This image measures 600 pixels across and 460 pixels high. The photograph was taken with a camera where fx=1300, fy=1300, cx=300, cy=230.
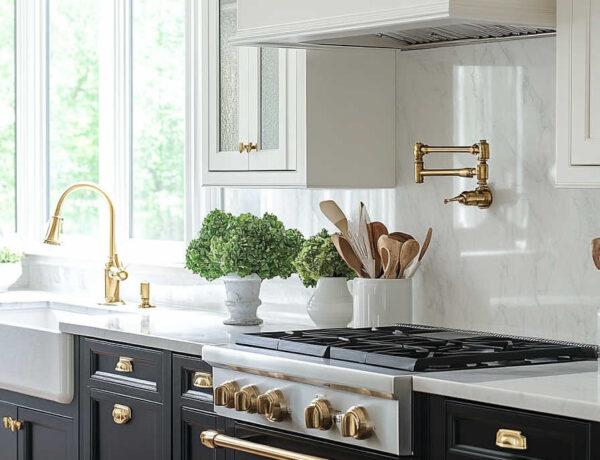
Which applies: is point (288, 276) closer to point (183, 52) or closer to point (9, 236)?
point (183, 52)

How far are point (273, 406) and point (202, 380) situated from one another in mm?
413

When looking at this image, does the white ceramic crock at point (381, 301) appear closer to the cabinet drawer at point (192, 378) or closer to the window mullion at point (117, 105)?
the cabinet drawer at point (192, 378)

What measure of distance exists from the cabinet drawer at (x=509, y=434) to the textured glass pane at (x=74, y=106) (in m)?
2.93

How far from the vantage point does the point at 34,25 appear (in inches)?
221

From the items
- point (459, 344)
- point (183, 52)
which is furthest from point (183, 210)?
point (459, 344)

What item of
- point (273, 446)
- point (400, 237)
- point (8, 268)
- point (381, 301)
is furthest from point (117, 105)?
point (273, 446)

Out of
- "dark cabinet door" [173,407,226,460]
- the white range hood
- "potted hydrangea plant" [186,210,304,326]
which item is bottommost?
"dark cabinet door" [173,407,226,460]

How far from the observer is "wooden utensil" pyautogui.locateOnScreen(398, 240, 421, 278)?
11.5ft

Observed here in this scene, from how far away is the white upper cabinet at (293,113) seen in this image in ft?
11.9

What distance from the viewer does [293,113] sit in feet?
12.0

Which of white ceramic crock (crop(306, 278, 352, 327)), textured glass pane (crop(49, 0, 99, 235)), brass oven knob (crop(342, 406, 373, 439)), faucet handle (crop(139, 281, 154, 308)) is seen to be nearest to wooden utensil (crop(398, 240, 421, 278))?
white ceramic crock (crop(306, 278, 352, 327))

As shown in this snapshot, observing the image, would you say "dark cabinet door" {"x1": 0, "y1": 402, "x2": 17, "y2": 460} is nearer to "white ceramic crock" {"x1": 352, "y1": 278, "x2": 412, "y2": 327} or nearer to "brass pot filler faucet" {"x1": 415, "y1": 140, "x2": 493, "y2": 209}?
"white ceramic crock" {"x1": 352, "y1": 278, "x2": 412, "y2": 327}

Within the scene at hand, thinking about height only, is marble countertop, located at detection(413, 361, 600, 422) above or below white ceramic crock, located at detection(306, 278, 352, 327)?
below

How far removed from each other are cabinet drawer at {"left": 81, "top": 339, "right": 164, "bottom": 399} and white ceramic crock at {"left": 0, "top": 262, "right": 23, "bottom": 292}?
1.55 m
